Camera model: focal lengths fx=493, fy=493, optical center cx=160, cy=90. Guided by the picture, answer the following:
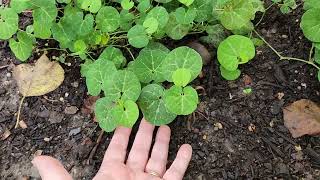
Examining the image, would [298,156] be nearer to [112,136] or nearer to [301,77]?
[301,77]

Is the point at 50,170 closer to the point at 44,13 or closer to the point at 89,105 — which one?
the point at 89,105

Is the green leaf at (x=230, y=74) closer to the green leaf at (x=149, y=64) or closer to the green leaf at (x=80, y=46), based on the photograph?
the green leaf at (x=149, y=64)

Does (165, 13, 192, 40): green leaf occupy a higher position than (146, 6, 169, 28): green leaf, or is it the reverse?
(146, 6, 169, 28): green leaf

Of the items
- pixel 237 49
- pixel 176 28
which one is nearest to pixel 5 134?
pixel 176 28

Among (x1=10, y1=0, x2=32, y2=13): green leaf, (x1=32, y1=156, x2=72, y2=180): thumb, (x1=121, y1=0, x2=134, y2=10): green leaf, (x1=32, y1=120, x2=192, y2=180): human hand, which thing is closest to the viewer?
(x1=32, y1=156, x2=72, y2=180): thumb

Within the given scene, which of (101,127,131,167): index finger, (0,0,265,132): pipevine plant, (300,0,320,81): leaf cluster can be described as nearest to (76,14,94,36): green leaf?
(0,0,265,132): pipevine plant

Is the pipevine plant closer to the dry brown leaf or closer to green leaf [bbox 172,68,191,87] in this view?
green leaf [bbox 172,68,191,87]
